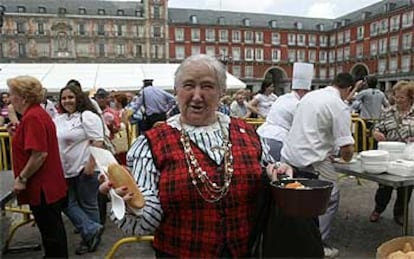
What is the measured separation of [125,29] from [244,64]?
20.2 meters

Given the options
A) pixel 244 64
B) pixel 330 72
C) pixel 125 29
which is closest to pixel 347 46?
pixel 330 72

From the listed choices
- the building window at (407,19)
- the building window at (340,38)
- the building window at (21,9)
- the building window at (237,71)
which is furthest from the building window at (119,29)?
the building window at (407,19)

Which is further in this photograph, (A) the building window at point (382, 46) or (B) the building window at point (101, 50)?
(B) the building window at point (101, 50)

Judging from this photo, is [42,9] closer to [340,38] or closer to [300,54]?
[300,54]

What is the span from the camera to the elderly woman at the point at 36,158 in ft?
9.70

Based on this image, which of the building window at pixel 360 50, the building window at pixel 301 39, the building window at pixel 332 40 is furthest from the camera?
the building window at pixel 332 40

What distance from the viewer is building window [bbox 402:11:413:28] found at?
5375 centimetres

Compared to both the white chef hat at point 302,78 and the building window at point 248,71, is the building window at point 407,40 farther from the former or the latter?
the white chef hat at point 302,78

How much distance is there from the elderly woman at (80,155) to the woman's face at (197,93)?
203cm

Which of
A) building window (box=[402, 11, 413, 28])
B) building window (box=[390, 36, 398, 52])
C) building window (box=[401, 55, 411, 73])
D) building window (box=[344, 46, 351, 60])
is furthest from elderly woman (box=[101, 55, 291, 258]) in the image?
building window (box=[344, 46, 351, 60])

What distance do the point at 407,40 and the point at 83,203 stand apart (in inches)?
2344

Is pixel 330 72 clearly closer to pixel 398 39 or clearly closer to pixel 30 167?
pixel 398 39

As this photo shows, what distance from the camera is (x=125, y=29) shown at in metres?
63.1

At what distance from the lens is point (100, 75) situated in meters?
14.7
